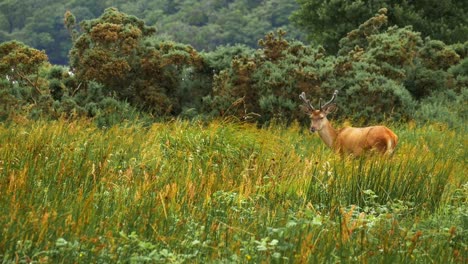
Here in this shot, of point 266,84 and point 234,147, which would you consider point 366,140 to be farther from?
point 266,84

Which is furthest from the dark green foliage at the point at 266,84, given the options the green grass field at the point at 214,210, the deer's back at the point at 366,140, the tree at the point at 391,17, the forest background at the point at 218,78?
the tree at the point at 391,17

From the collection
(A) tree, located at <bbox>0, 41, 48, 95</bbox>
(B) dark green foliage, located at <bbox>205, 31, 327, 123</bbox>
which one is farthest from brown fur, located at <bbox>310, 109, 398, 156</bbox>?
(A) tree, located at <bbox>0, 41, 48, 95</bbox>

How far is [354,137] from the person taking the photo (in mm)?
11117

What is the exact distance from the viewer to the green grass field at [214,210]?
4.46 metres

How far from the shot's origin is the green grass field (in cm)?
446

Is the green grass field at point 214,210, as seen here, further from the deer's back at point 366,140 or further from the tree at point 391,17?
the tree at point 391,17

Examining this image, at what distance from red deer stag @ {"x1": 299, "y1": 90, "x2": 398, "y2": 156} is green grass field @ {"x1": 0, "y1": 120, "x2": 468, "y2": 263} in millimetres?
1637

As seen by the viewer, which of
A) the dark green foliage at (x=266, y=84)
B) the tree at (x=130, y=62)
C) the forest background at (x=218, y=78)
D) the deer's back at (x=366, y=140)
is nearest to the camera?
the deer's back at (x=366, y=140)

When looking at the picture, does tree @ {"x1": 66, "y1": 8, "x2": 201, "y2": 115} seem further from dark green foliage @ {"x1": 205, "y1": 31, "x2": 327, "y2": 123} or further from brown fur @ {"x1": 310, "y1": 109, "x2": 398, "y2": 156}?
brown fur @ {"x1": 310, "y1": 109, "x2": 398, "y2": 156}

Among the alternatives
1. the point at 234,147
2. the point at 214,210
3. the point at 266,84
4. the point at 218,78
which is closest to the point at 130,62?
the point at 218,78

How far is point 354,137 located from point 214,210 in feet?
19.0

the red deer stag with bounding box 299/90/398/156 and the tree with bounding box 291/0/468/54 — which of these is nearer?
the red deer stag with bounding box 299/90/398/156

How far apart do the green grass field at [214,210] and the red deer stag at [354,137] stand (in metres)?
1.64

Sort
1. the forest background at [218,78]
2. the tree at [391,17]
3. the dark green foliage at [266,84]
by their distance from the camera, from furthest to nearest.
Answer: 1. the tree at [391,17]
2. the dark green foliage at [266,84]
3. the forest background at [218,78]
